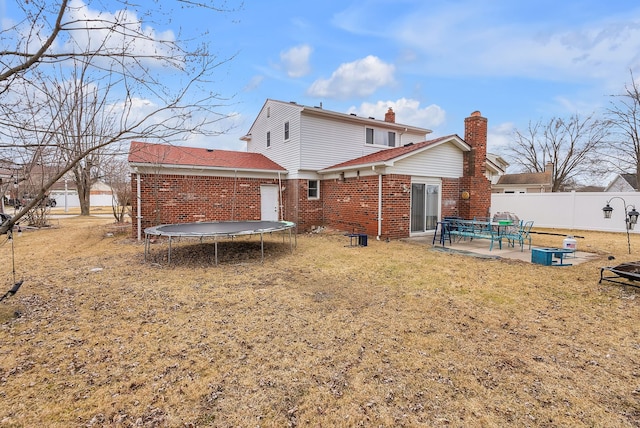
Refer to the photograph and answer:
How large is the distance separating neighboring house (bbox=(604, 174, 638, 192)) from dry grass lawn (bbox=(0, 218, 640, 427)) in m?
33.9

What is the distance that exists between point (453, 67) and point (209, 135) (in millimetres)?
12820

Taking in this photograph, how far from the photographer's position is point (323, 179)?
13578 mm

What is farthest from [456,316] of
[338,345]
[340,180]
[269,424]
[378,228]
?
[340,180]

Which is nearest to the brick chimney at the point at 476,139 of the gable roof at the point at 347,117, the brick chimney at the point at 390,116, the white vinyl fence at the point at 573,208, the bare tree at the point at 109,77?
the gable roof at the point at 347,117

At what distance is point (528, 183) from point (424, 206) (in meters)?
20.2

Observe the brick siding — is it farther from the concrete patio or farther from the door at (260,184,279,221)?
the concrete patio

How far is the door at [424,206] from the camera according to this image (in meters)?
11.3

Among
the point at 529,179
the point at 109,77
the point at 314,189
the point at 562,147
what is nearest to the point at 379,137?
the point at 314,189

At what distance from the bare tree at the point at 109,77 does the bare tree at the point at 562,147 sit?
30.6 metres

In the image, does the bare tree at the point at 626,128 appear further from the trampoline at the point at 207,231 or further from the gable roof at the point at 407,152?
the trampoline at the point at 207,231

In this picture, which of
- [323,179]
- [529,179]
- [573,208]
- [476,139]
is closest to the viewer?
[476,139]

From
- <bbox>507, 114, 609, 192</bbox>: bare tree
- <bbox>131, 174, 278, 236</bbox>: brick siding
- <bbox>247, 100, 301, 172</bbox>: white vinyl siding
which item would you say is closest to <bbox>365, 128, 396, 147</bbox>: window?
<bbox>247, 100, 301, 172</bbox>: white vinyl siding

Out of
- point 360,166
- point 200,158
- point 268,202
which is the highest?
point 200,158

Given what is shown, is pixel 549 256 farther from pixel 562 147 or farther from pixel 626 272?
pixel 562 147
